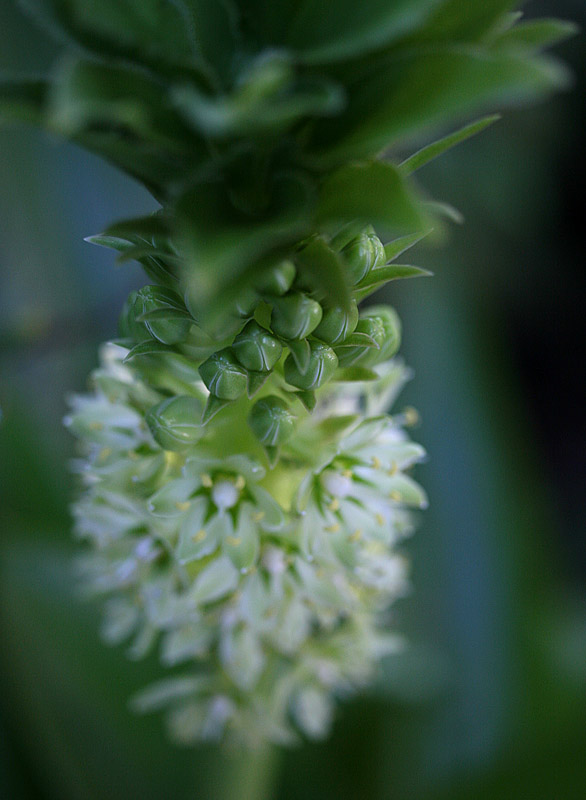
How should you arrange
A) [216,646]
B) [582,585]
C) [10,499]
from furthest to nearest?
[582,585] → [10,499] → [216,646]

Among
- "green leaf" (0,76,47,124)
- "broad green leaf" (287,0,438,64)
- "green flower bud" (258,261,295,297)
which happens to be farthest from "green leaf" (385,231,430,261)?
"green leaf" (0,76,47,124)

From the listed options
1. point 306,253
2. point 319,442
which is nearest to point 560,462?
point 319,442

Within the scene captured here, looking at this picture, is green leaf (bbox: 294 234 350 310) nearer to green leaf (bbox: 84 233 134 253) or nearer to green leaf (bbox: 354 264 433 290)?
green leaf (bbox: 354 264 433 290)

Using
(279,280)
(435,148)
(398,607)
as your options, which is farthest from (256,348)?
(398,607)

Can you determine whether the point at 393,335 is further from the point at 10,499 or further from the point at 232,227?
the point at 10,499

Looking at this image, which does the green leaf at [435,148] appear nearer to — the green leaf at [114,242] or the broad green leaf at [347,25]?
the broad green leaf at [347,25]
